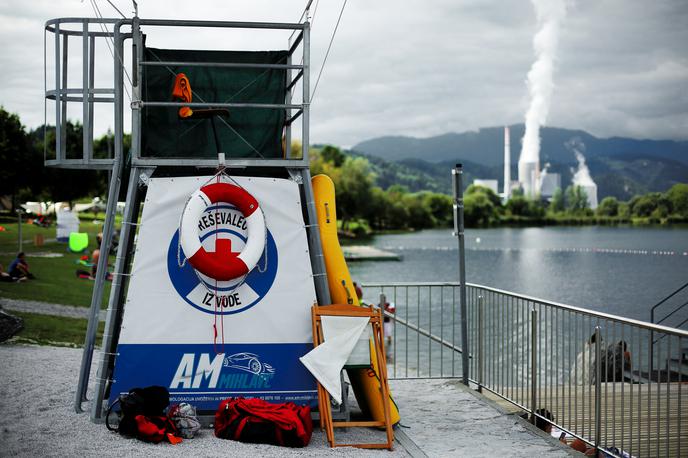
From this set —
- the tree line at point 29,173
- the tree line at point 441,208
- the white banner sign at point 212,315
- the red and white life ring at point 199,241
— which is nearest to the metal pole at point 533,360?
the white banner sign at point 212,315

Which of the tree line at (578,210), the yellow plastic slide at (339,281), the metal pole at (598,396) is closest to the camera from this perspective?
the metal pole at (598,396)

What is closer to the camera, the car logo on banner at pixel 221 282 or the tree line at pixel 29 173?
the car logo on banner at pixel 221 282

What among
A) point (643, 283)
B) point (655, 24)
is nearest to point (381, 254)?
point (643, 283)

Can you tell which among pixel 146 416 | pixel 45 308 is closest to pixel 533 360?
pixel 146 416

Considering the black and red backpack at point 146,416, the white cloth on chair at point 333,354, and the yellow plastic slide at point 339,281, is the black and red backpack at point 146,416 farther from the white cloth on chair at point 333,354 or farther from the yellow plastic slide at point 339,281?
the yellow plastic slide at point 339,281

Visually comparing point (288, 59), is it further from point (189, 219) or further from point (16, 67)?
point (16, 67)

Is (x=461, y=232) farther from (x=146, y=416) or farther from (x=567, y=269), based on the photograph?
(x=567, y=269)

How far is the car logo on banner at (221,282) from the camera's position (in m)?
7.42

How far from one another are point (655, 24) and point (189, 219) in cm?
19529

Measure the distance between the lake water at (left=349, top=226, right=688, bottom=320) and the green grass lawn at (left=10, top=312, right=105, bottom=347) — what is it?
83.1 feet

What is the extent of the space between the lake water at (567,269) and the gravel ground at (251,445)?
3323cm

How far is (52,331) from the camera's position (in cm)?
1505

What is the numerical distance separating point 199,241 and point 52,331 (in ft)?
29.4

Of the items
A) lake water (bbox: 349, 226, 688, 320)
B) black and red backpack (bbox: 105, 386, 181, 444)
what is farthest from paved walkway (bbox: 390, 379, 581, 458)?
lake water (bbox: 349, 226, 688, 320)
